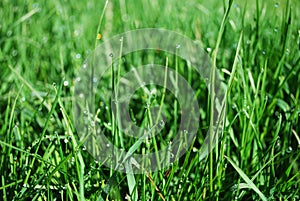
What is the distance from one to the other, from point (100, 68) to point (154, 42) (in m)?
0.23

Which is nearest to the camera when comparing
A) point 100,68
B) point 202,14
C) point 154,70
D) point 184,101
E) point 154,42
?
point 184,101

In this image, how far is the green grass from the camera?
80cm

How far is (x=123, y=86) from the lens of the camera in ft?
4.04

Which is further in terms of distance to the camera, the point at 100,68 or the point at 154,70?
the point at 100,68

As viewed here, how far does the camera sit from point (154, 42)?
1469mm

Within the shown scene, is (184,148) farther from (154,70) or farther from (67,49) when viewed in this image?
(67,49)

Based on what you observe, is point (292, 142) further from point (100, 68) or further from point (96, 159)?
point (100, 68)

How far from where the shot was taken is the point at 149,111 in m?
0.81

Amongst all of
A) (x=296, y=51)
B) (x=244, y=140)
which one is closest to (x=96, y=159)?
(x=244, y=140)

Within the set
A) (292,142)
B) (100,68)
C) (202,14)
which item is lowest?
(292,142)

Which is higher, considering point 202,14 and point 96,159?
point 202,14

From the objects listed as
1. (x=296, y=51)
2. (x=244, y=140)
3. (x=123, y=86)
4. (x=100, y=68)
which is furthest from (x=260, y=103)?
(x=100, y=68)

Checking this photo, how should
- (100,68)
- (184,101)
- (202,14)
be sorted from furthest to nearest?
(202,14) → (100,68) → (184,101)

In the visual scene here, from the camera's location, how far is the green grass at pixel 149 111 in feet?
2.64
